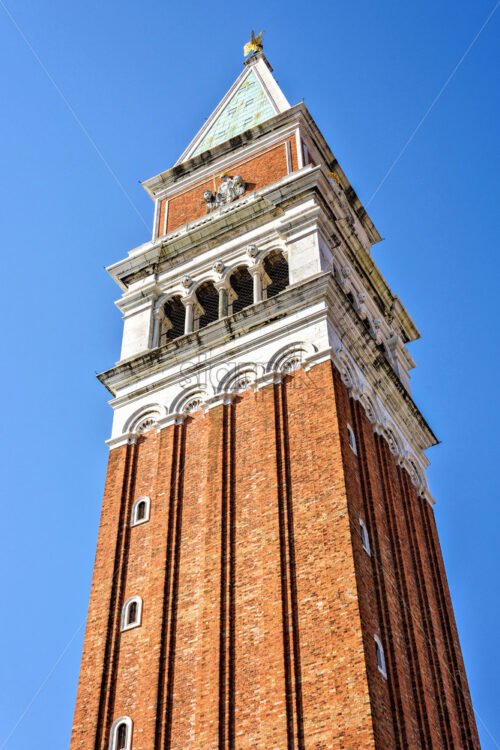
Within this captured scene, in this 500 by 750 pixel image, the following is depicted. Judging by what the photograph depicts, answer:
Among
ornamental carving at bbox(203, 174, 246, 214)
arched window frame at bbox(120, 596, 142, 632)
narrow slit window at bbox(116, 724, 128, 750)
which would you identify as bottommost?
narrow slit window at bbox(116, 724, 128, 750)

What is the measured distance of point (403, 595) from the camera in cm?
3111

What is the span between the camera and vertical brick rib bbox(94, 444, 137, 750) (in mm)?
27203

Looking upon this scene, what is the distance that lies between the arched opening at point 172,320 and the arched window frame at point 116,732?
49.0ft

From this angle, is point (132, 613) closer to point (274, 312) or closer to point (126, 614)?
point (126, 614)

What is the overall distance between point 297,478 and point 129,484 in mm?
6503

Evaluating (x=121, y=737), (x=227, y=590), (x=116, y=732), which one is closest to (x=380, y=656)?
(x=227, y=590)

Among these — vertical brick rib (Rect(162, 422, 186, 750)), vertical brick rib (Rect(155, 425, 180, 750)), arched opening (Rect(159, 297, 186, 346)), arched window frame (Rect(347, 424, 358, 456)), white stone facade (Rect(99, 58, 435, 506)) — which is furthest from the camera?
arched opening (Rect(159, 297, 186, 346))

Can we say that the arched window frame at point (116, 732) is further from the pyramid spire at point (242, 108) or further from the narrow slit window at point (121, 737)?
the pyramid spire at point (242, 108)

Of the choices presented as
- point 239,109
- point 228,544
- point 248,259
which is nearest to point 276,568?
point 228,544

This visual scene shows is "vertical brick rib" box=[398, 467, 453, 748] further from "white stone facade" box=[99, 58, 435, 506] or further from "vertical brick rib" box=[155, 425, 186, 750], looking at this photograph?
"vertical brick rib" box=[155, 425, 186, 750]

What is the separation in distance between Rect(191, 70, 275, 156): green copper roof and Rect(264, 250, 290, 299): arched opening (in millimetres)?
10577

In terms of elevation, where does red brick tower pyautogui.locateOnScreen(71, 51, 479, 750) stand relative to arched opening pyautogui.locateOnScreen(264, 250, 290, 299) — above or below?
below

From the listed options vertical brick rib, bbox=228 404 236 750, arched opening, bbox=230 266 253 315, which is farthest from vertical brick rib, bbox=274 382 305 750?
arched opening, bbox=230 266 253 315

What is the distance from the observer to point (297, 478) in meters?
29.4
